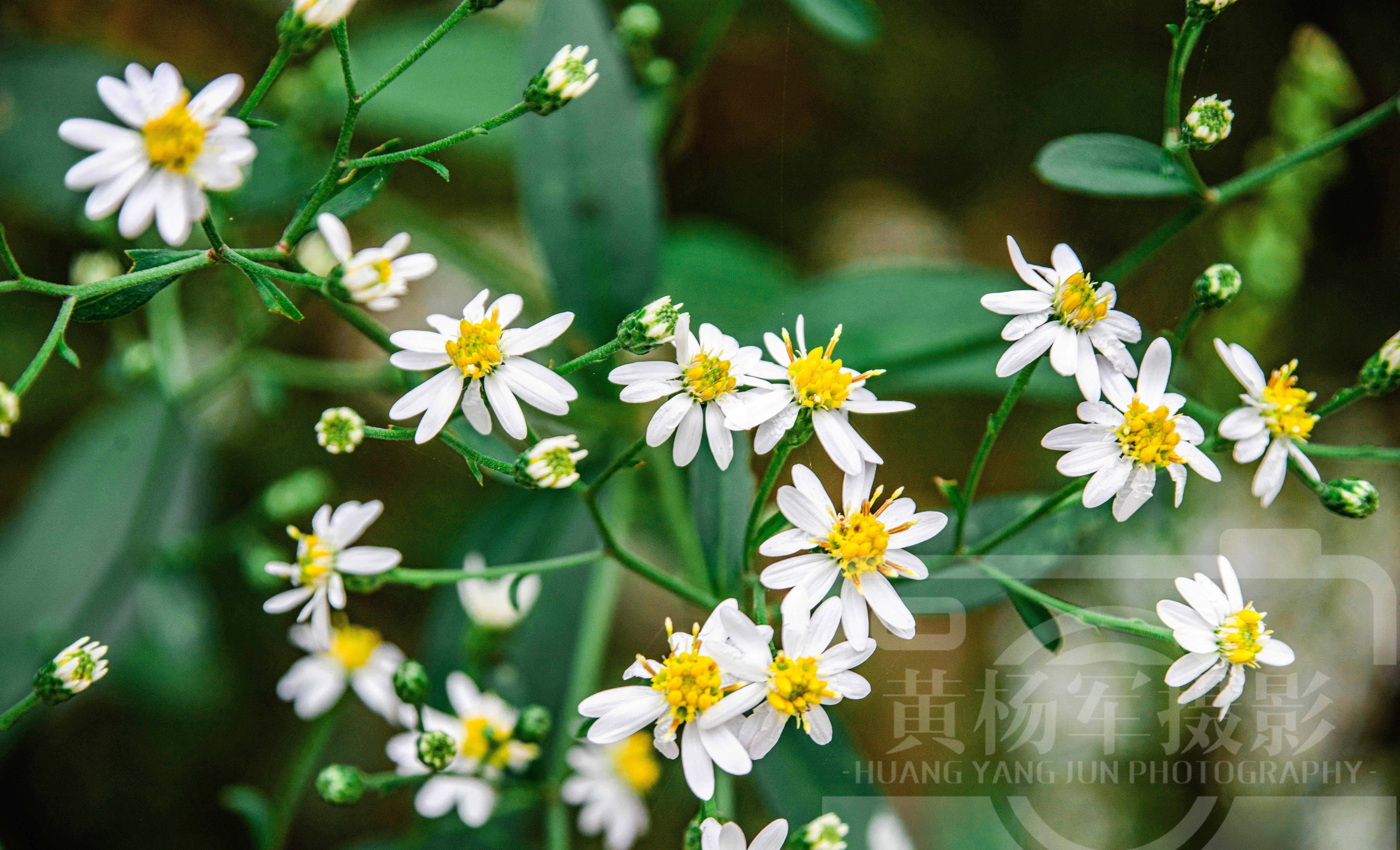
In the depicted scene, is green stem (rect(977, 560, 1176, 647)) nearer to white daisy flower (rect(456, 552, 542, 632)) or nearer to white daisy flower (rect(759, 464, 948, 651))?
white daisy flower (rect(759, 464, 948, 651))

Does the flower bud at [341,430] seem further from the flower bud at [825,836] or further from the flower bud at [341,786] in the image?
the flower bud at [825,836]

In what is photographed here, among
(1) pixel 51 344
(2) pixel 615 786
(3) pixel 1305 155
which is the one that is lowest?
(2) pixel 615 786

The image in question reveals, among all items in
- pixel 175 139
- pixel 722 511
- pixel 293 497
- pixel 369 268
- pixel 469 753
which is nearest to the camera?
pixel 175 139

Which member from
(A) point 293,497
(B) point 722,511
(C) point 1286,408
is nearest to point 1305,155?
(C) point 1286,408

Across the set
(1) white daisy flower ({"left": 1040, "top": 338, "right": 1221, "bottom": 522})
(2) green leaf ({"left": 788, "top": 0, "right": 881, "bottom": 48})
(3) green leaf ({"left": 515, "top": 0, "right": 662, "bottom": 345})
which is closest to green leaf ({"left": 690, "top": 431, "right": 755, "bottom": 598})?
(1) white daisy flower ({"left": 1040, "top": 338, "right": 1221, "bottom": 522})

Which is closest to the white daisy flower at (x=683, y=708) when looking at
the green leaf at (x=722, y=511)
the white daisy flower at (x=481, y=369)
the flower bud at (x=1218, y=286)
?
the green leaf at (x=722, y=511)

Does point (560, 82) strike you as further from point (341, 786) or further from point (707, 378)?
point (341, 786)

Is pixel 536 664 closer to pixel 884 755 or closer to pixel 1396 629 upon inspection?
pixel 884 755
